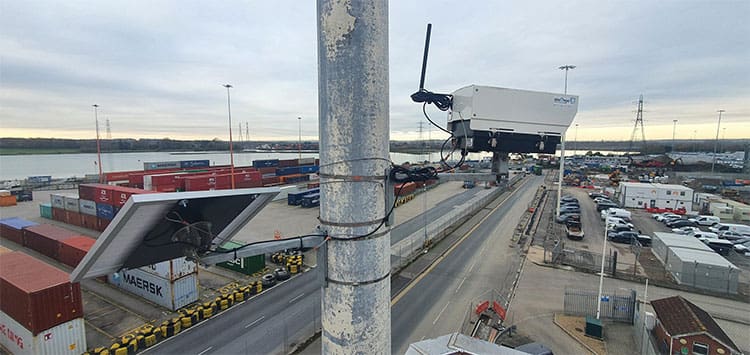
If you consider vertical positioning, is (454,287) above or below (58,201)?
below

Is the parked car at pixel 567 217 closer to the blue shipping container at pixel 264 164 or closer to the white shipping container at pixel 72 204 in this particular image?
the blue shipping container at pixel 264 164

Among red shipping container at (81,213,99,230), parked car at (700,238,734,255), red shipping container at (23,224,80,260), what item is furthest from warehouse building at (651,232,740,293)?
red shipping container at (81,213,99,230)

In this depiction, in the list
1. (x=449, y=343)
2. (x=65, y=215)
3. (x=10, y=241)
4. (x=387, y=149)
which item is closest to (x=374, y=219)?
(x=387, y=149)

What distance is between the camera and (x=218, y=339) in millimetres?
13859

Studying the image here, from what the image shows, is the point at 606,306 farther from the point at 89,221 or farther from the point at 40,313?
the point at 89,221

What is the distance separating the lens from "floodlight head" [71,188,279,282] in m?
2.68

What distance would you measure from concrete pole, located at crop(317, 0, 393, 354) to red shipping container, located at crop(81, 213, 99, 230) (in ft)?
119

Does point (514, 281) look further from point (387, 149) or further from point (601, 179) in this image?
point (601, 179)

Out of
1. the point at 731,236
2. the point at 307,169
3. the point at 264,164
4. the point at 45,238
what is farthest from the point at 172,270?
the point at 307,169

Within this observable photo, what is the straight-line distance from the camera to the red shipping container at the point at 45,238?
2233 centimetres

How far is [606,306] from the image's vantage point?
15.6 m

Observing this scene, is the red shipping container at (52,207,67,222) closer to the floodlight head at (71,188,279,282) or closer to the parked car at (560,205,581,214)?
the floodlight head at (71,188,279,282)

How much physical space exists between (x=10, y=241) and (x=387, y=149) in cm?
3850

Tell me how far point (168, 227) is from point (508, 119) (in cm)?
428
